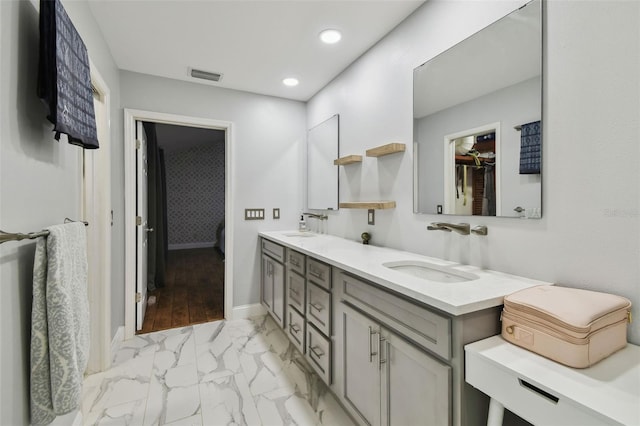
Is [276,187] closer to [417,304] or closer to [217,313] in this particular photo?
[217,313]

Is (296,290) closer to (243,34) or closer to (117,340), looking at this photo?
(117,340)

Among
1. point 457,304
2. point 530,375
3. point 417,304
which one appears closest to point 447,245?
point 417,304

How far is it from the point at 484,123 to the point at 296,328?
1800 millimetres

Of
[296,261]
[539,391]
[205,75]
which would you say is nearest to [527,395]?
[539,391]

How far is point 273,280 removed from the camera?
2723mm

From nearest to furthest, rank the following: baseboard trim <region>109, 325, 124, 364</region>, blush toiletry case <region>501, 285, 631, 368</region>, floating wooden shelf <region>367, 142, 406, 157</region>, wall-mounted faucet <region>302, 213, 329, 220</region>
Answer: blush toiletry case <region>501, 285, 631, 368</region> → floating wooden shelf <region>367, 142, 406, 157</region> → baseboard trim <region>109, 325, 124, 364</region> → wall-mounted faucet <region>302, 213, 329, 220</region>

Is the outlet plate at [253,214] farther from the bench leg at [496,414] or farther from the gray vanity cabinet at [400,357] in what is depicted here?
the bench leg at [496,414]

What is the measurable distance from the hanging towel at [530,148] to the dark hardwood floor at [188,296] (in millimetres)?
2931

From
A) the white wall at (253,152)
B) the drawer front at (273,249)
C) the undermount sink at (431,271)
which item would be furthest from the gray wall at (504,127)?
the white wall at (253,152)

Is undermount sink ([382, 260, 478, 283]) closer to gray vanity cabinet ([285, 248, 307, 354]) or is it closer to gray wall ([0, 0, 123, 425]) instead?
gray vanity cabinet ([285, 248, 307, 354])

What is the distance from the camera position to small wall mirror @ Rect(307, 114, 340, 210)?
282 centimetres

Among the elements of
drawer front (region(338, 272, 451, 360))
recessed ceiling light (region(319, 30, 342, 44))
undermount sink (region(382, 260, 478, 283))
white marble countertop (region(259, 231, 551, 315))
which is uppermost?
recessed ceiling light (region(319, 30, 342, 44))

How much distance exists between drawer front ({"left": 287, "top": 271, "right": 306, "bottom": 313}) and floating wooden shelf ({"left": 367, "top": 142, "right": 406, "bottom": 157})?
1.03 metres

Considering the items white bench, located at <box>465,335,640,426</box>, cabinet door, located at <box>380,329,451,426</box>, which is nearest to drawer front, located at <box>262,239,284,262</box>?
cabinet door, located at <box>380,329,451,426</box>
